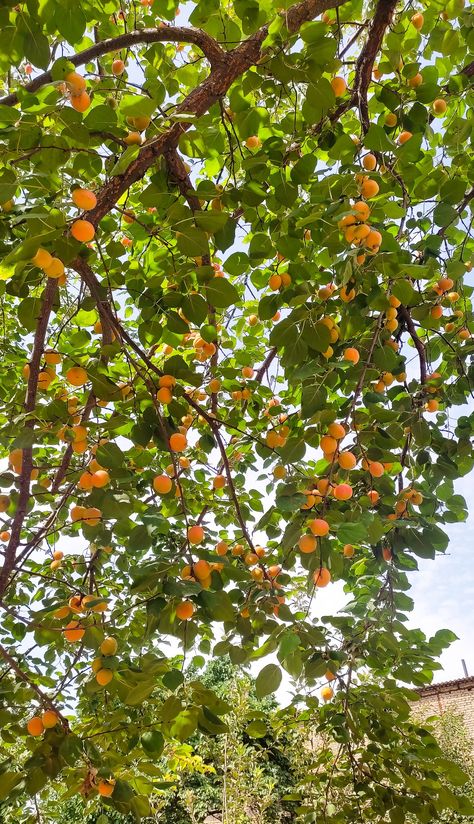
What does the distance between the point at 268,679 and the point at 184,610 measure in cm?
26

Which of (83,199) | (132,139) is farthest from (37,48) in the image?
(83,199)

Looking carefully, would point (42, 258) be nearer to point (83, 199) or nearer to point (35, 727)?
point (83, 199)

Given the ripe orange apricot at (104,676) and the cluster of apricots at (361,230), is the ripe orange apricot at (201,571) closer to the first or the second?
the ripe orange apricot at (104,676)

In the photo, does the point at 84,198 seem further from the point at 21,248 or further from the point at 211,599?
the point at 211,599

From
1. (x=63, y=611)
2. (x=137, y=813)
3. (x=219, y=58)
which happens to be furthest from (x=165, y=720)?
(x=219, y=58)

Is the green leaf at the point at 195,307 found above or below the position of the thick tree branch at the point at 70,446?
above

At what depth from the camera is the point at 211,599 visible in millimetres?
1236

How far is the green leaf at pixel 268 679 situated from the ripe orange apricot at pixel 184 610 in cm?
22

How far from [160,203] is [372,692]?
176cm

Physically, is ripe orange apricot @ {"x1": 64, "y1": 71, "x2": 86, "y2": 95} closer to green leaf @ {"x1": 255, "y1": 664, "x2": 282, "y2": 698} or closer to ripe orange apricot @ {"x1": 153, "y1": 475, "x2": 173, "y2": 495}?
ripe orange apricot @ {"x1": 153, "y1": 475, "x2": 173, "y2": 495}

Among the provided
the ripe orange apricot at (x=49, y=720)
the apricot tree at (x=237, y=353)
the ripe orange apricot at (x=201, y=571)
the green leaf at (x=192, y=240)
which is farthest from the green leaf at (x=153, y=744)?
the green leaf at (x=192, y=240)

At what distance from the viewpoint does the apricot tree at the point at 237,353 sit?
121 cm

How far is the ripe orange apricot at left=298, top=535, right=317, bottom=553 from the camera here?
137 centimetres

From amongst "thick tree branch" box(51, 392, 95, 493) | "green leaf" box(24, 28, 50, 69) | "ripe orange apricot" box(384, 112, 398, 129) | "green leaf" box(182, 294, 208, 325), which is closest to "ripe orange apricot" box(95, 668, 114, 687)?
"thick tree branch" box(51, 392, 95, 493)
